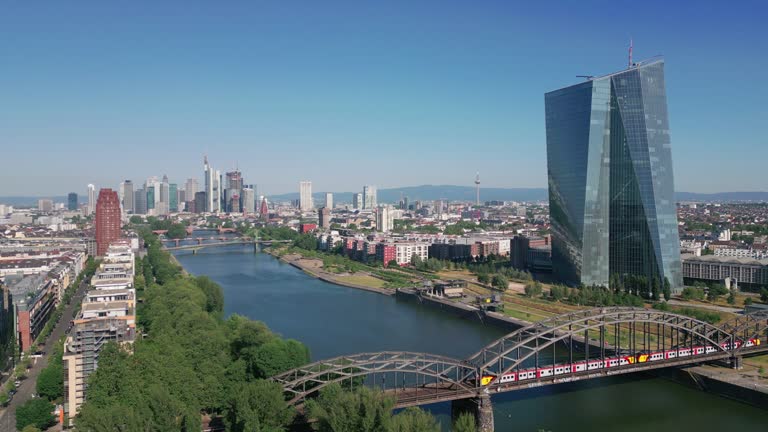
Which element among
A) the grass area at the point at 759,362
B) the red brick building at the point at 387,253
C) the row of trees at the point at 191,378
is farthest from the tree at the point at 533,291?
the red brick building at the point at 387,253

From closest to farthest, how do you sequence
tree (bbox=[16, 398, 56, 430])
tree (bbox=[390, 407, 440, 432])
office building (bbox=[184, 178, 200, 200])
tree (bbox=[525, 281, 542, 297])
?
tree (bbox=[390, 407, 440, 432]) → tree (bbox=[16, 398, 56, 430]) → tree (bbox=[525, 281, 542, 297]) → office building (bbox=[184, 178, 200, 200])

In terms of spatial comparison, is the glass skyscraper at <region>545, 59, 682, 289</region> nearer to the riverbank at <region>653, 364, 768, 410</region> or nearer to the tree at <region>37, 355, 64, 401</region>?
the riverbank at <region>653, 364, 768, 410</region>

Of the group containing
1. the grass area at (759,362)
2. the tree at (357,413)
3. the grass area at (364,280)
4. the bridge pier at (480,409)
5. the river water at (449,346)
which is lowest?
the river water at (449,346)

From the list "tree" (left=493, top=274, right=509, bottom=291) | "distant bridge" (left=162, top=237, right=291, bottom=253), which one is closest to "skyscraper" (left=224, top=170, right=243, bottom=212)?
"distant bridge" (left=162, top=237, right=291, bottom=253)

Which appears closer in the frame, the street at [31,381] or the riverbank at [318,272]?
the street at [31,381]

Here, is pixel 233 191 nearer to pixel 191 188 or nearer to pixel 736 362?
pixel 191 188

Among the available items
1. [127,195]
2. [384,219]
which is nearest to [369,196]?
[127,195]

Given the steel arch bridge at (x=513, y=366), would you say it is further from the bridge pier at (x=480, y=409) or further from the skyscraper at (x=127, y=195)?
the skyscraper at (x=127, y=195)
